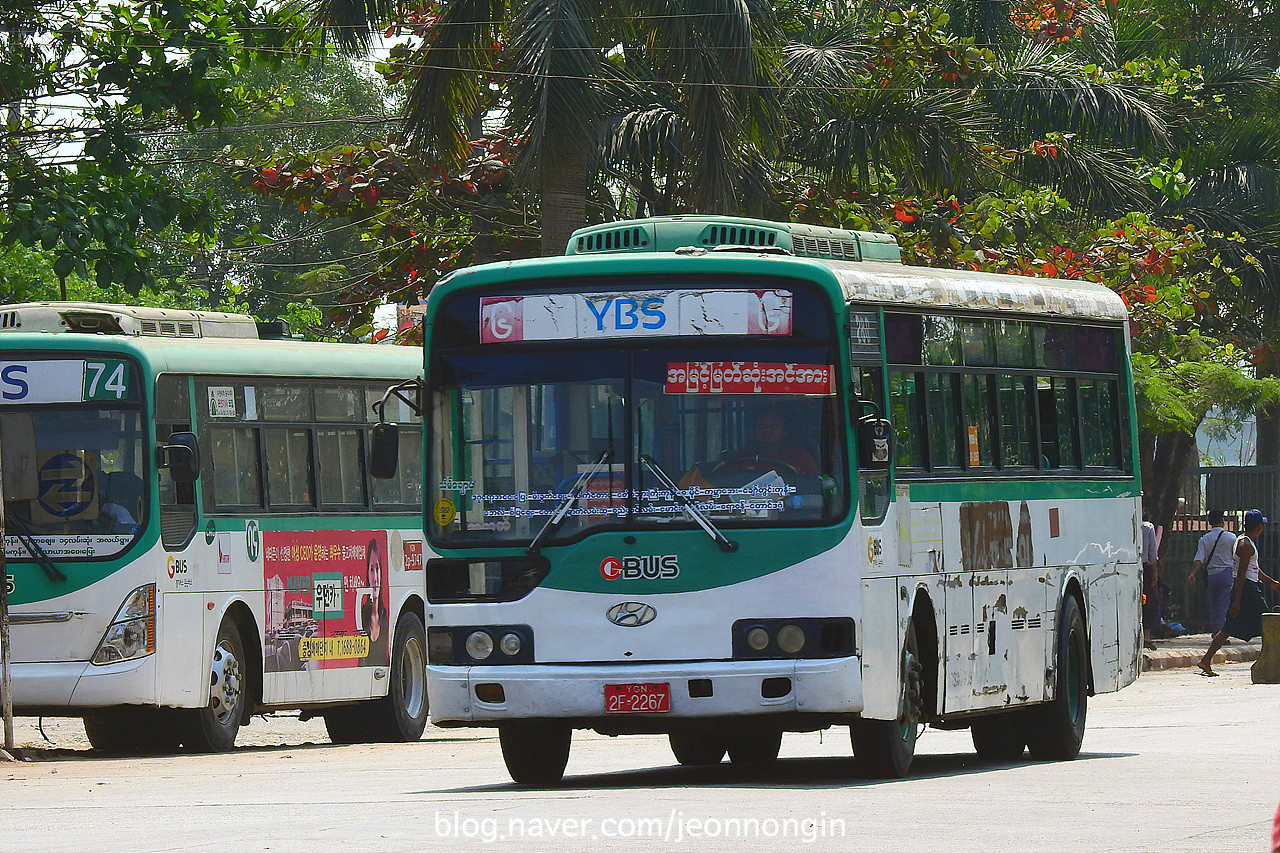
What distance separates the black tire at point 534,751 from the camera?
41.9 feet

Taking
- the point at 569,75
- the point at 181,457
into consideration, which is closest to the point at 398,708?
the point at 181,457

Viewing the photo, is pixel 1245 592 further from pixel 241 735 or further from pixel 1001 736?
pixel 1001 736

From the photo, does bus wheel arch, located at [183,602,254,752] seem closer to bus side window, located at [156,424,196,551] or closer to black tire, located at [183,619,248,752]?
black tire, located at [183,619,248,752]

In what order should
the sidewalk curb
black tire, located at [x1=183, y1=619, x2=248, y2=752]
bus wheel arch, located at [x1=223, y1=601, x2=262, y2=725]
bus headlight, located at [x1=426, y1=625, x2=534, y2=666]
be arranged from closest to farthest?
bus headlight, located at [x1=426, y1=625, x2=534, y2=666] → black tire, located at [x1=183, y1=619, x2=248, y2=752] → bus wheel arch, located at [x1=223, y1=601, x2=262, y2=725] → the sidewalk curb

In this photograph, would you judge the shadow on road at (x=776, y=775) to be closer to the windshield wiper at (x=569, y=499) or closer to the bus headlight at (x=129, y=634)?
the windshield wiper at (x=569, y=499)

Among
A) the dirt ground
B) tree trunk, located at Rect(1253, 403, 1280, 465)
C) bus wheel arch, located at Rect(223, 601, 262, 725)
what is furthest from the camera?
tree trunk, located at Rect(1253, 403, 1280, 465)

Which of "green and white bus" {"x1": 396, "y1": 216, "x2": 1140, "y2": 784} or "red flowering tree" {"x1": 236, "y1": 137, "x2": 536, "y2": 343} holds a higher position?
"red flowering tree" {"x1": 236, "y1": 137, "x2": 536, "y2": 343}

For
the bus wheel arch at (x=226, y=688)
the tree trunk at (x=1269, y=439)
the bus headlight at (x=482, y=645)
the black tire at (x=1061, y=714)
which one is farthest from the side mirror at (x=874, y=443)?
the tree trunk at (x=1269, y=439)

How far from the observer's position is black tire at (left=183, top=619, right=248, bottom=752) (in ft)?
57.3

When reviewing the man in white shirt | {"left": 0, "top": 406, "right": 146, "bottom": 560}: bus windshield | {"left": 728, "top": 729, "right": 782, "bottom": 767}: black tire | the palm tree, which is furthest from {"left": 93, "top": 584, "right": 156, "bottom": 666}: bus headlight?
the man in white shirt

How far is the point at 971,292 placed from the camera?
14.0 m

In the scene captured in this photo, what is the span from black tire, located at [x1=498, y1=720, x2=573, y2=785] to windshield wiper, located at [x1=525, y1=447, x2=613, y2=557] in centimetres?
109

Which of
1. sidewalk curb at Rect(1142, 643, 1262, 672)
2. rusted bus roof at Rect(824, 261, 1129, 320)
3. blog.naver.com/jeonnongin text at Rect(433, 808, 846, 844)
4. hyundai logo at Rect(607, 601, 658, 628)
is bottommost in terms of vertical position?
sidewalk curb at Rect(1142, 643, 1262, 672)

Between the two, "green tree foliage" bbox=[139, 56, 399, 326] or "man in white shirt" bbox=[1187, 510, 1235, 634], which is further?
"green tree foliage" bbox=[139, 56, 399, 326]
